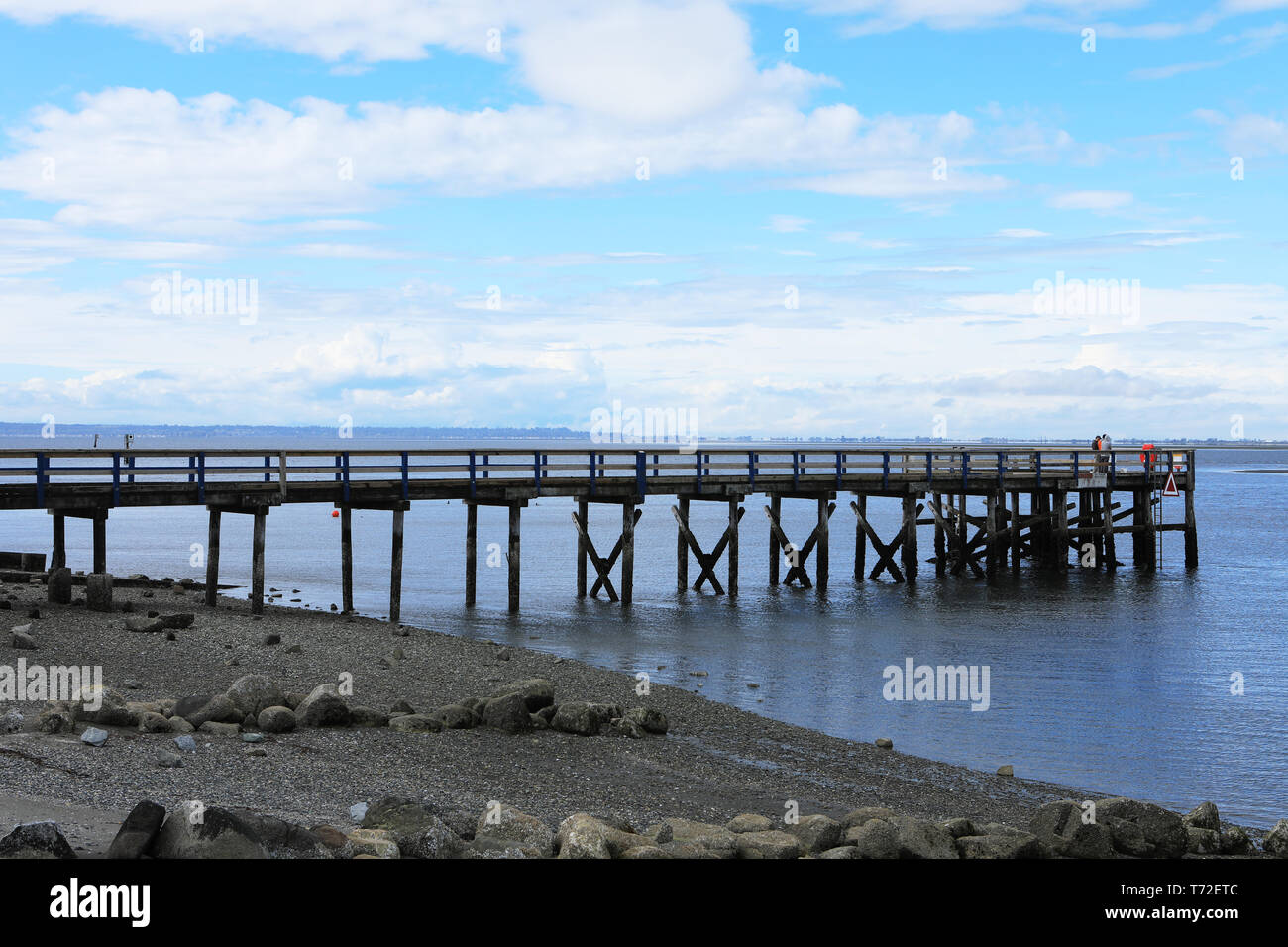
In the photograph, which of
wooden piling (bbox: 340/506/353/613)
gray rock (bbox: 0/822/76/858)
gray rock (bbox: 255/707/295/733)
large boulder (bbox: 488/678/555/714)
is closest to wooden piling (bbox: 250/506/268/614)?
wooden piling (bbox: 340/506/353/613)

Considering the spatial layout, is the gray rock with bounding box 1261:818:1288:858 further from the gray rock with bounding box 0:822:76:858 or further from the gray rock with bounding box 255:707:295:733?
the gray rock with bounding box 0:822:76:858

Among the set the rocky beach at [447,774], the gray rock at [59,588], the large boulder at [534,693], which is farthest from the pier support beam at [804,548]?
the gray rock at [59,588]

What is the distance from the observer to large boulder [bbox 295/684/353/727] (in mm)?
15242

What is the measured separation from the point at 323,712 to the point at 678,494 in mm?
19207

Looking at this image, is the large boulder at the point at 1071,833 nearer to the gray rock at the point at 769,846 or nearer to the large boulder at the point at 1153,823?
the large boulder at the point at 1153,823

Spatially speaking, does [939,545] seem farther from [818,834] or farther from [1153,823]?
[818,834]

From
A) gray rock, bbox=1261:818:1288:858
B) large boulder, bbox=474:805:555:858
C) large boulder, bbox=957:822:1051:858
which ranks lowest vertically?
gray rock, bbox=1261:818:1288:858

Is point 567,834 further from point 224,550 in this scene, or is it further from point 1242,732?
point 224,550

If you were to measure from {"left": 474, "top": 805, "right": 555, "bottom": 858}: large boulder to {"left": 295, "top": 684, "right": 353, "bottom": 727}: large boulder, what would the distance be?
192 inches

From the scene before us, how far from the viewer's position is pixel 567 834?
10.2m

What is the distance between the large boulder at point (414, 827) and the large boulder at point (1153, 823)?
22.9ft
